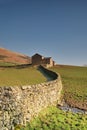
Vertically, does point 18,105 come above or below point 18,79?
below

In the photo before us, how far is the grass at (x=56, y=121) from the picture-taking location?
29.1 m

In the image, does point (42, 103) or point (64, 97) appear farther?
point (64, 97)

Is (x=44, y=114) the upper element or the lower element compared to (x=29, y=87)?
lower

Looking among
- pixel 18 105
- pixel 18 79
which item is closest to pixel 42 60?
pixel 18 79

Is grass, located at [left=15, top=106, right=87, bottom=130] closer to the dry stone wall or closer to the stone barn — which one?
the dry stone wall

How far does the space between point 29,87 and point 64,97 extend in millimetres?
17477

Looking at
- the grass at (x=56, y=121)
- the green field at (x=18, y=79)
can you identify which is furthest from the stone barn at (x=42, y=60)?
the grass at (x=56, y=121)

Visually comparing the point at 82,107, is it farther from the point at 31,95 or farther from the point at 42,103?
the point at 31,95

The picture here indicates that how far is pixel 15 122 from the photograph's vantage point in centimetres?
2786

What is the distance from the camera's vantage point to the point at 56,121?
31.2 meters

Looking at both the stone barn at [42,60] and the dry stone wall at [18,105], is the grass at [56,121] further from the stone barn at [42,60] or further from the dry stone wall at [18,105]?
the stone barn at [42,60]

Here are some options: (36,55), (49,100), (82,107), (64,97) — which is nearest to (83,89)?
(64,97)

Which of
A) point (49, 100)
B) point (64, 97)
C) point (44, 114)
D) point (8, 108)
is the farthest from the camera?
point (64, 97)

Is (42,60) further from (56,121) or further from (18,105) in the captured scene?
(18,105)
